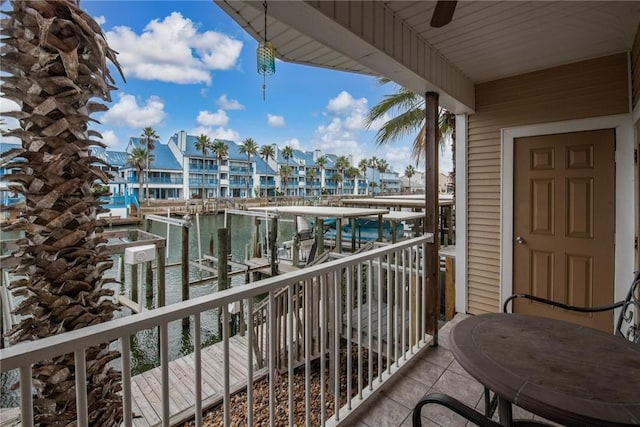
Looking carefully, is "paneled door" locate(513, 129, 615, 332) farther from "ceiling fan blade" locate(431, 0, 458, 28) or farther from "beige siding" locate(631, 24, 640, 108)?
"ceiling fan blade" locate(431, 0, 458, 28)

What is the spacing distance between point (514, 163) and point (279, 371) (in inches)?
147

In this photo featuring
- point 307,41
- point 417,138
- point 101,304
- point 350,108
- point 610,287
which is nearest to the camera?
point 101,304

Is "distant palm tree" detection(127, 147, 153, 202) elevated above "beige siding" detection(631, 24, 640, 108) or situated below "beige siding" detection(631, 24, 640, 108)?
above

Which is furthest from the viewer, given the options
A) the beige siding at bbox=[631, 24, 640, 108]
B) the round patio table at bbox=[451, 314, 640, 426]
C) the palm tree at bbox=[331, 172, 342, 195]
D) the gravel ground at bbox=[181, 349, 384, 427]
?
the palm tree at bbox=[331, 172, 342, 195]

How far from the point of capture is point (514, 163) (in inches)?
132

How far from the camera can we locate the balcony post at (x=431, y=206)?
2.79m

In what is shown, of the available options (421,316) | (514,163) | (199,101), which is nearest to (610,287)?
(514,163)

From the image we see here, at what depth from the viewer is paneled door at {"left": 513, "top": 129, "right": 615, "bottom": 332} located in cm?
285

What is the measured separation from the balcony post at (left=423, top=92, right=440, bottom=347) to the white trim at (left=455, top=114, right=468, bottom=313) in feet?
3.44

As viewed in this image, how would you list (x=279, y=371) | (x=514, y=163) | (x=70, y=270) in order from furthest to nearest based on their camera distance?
(x=279, y=371), (x=514, y=163), (x=70, y=270)

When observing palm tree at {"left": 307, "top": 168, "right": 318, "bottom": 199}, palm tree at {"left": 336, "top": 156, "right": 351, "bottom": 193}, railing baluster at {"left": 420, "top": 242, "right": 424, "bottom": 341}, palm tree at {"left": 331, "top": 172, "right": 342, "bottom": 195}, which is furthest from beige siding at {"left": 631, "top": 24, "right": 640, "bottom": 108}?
palm tree at {"left": 331, "top": 172, "right": 342, "bottom": 195}

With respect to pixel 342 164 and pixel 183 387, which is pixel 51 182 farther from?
pixel 342 164

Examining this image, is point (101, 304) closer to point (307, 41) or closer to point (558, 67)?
point (307, 41)

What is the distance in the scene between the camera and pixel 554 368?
126 cm
